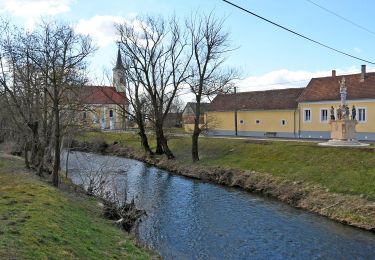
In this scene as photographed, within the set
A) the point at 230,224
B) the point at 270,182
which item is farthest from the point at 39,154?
Answer: the point at 270,182

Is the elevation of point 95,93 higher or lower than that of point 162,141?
higher

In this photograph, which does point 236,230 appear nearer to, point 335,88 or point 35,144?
point 35,144

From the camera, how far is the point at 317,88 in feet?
153

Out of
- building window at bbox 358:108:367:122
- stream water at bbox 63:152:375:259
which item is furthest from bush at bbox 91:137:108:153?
building window at bbox 358:108:367:122

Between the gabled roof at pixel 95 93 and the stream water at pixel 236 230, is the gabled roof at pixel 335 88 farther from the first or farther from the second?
the stream water at pixel 236 230

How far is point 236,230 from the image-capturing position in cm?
1733

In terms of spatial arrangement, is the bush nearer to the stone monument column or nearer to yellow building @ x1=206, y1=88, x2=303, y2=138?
yellow building @ x1=206, y1=88, x2=303, y2=138

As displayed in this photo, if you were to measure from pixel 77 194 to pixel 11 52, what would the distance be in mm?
9075

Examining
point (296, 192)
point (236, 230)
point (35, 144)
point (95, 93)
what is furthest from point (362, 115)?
point (35, 144)

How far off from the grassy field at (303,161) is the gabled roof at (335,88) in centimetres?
1208

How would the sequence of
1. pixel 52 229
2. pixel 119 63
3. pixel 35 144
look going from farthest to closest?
pixel 119 63, pixel 35 144, pixel 52 229

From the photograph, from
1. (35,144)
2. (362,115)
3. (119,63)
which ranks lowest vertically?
(35,144)

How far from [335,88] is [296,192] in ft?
81.9

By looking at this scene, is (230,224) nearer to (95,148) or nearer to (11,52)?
(11,52)
